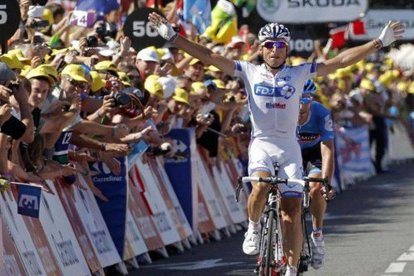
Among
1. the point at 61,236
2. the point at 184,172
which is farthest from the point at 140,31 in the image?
the point at 61,236

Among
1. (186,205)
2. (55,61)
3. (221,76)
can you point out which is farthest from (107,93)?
(221,76)

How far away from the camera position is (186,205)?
2108 centimetres

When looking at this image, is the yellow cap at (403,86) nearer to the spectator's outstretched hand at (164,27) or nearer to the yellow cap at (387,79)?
the yellow cap at (387,79)

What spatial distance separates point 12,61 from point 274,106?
227 cm

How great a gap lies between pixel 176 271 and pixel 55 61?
2379mm

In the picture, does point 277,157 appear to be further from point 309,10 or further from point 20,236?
point 309,10

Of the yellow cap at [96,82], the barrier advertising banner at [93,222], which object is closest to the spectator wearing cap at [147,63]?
the yellow cap at [96,82]

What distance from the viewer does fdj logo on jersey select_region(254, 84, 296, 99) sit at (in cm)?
1459

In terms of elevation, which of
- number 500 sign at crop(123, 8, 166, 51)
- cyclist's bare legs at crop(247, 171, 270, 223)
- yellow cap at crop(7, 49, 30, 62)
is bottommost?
cyclist's bare legs at crop(247, 171, 270, 223)

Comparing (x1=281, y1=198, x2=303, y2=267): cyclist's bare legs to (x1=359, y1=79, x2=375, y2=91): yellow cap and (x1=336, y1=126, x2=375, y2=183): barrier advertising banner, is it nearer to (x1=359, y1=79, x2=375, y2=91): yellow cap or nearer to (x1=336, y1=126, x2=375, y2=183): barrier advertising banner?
(x1=336, y1=126, x2=375, y2=183): barrier advertising banner

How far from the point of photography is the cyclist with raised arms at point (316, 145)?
15852 mm

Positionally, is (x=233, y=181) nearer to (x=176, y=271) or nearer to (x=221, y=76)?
(x=221, y=76)

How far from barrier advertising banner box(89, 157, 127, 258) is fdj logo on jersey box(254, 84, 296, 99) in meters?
3.35

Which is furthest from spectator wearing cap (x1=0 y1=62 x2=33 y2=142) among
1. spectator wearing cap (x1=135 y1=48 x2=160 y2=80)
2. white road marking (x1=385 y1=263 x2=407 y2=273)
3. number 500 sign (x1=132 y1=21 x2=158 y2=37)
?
number 500 sign (x1=132 y1=21 x2=158 y2=37)
